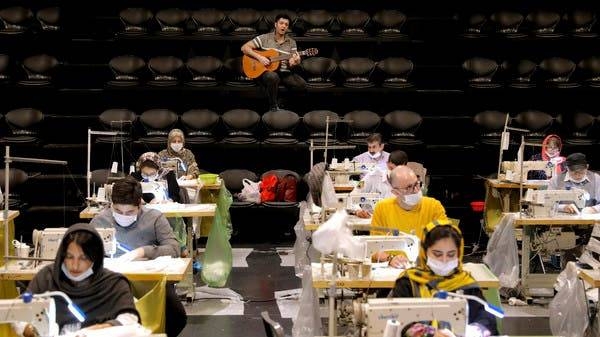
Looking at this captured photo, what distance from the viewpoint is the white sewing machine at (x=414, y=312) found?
146 inches

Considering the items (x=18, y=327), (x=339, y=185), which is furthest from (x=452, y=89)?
(x=18, y=327)

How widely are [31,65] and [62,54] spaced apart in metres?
0.63

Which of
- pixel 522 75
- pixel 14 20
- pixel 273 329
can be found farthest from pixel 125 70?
pixel 273 329

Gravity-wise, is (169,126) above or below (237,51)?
below

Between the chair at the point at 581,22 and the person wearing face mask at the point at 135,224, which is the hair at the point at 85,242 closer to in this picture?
the person wearing face mask at the point at 135,224

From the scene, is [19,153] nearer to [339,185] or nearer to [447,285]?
[339,185]

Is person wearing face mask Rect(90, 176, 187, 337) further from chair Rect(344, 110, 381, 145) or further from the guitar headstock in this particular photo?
chair Rect(344, 110, 381, 145)

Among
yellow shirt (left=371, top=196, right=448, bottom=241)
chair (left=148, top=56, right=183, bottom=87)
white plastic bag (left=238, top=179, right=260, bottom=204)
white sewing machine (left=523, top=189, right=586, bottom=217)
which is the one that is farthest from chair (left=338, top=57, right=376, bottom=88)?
yellow shirt (left=371, top=196, right=448, bottom=241)

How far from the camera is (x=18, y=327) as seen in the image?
3.96 m

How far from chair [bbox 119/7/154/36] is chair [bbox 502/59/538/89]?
4.50 m

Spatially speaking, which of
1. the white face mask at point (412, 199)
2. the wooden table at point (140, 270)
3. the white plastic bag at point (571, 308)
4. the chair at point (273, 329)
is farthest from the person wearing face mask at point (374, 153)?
the chair at point (273, 329)

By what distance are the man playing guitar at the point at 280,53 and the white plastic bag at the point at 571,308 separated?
571 cm

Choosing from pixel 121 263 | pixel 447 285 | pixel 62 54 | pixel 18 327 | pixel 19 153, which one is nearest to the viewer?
pixel 18 327

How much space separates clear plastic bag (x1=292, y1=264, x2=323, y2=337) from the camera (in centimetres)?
595
